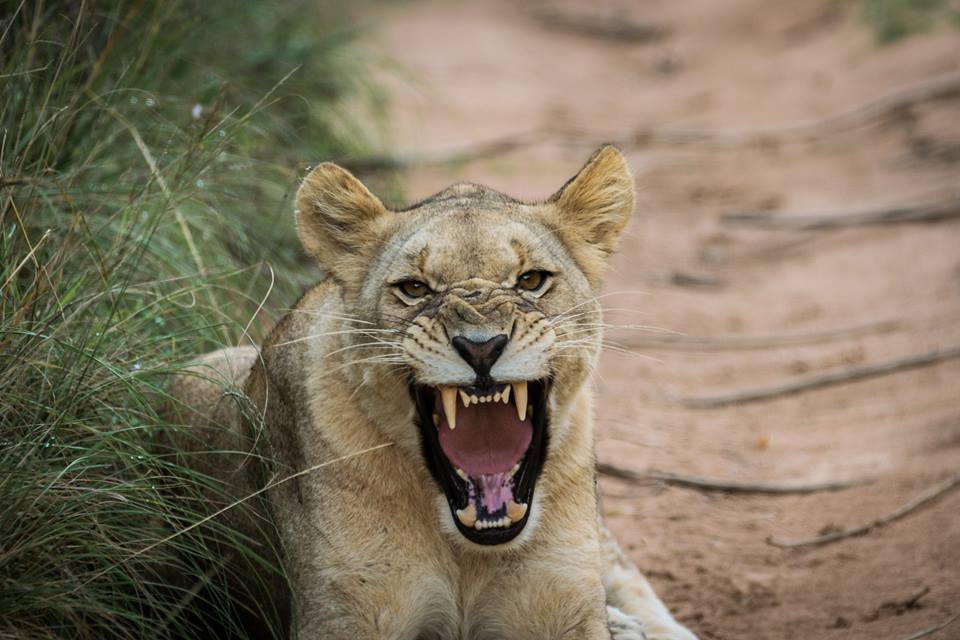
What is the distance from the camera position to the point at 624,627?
4.84 metres

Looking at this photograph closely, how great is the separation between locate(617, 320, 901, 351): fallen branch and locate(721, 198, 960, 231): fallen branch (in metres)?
1.92

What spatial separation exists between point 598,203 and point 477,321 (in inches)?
36.5

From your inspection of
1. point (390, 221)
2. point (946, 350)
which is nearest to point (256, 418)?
point (390, 221)

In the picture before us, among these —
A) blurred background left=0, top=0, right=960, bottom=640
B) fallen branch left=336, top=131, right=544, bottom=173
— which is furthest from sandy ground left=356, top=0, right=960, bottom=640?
fallen branch left=336, top=131, right=544, bottom=173

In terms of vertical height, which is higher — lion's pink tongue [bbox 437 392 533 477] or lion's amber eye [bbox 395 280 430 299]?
lion's amber eye [bbox 395 280 430 299]

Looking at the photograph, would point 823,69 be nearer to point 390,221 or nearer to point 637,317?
point 637,317

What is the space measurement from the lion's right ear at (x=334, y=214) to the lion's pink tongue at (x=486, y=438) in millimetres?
684

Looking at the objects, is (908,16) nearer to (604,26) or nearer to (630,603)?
(604,26)

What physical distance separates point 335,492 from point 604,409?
3.48 m

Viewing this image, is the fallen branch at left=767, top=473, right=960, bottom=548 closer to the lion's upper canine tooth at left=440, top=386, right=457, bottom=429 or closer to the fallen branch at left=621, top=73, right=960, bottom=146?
the lion's upper canine tooth at left=440, top=386, right=457, bottom=429

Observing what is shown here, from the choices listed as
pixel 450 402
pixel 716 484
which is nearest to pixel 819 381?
pixel 716 484

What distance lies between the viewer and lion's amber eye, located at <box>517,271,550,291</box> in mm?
4023

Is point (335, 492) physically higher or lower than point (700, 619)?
higher

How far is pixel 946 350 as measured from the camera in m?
7.70
